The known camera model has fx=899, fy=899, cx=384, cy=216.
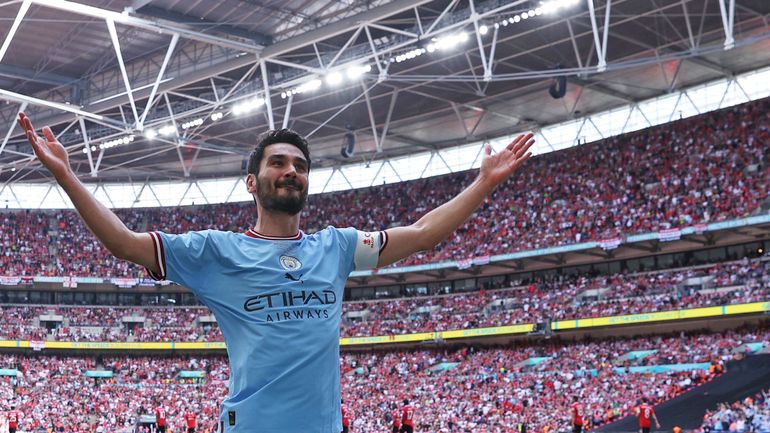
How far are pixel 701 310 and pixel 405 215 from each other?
838 inches

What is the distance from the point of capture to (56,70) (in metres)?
41.5

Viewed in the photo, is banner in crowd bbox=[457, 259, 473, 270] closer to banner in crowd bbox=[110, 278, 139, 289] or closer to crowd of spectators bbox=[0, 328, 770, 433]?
crowd of spectators bbox=[0, 328, 770, 433]

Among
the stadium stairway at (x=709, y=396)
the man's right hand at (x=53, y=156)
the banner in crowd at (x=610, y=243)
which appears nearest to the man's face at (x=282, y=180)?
the man's right hand at (x=53, y=156)

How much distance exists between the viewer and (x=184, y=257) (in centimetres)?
338

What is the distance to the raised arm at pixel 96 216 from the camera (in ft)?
10.2

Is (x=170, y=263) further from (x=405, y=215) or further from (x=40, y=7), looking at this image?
(x=405, y=215)

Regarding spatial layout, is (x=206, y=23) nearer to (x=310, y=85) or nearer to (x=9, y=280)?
(x=310, y=85)

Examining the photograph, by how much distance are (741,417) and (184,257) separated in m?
27.1

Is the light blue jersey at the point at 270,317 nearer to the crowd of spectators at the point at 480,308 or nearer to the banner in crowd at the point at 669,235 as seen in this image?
the crowd of spectators at the point at 480,308

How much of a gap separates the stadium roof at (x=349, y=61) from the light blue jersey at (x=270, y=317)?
27.4m

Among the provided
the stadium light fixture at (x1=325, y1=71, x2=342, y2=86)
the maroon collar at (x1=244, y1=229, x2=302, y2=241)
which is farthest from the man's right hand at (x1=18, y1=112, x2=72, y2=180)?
the stadium light fixture at (x1=325, y1=71, x2=342, y2=86)

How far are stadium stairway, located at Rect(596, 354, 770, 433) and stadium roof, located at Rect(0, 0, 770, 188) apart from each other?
11.0 m

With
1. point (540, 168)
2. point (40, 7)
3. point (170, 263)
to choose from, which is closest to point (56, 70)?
point (40, 7)

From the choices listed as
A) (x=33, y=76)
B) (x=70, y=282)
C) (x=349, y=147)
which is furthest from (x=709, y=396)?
(x=70, y=282)
